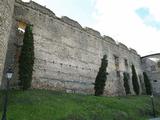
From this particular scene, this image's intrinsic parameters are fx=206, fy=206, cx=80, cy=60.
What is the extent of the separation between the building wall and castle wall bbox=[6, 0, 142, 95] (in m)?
9.47

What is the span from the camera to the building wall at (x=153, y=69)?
32384 mm

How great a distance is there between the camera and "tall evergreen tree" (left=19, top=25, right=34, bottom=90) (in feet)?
47.5

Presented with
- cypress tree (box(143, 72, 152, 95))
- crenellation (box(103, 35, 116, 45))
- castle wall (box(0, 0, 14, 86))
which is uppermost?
crenellation (box(103, 35, 116, 45))

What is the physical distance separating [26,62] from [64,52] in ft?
17.9

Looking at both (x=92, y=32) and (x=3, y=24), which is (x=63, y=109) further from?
(x=92, y=32)

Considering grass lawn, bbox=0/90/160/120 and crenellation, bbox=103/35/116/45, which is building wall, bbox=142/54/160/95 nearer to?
crenellation, bbox=103/35/116/45

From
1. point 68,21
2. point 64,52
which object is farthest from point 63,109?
point 68,21

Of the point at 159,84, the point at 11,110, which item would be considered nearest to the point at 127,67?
the point at 159,84

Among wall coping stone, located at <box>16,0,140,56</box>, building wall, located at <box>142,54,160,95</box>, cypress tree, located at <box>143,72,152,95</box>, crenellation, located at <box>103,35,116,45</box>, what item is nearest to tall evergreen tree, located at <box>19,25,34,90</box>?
wall coping stone, located at <box>16,0,140,56</box>

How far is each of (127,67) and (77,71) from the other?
10.5 meters

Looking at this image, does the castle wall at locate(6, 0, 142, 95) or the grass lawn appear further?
the castle wall at locate(6, 0, 142, 95)

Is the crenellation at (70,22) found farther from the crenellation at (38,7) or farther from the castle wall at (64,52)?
the crenellation at (38,7)

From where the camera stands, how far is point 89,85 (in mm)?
21203

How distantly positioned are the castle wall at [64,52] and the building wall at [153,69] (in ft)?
31.1
